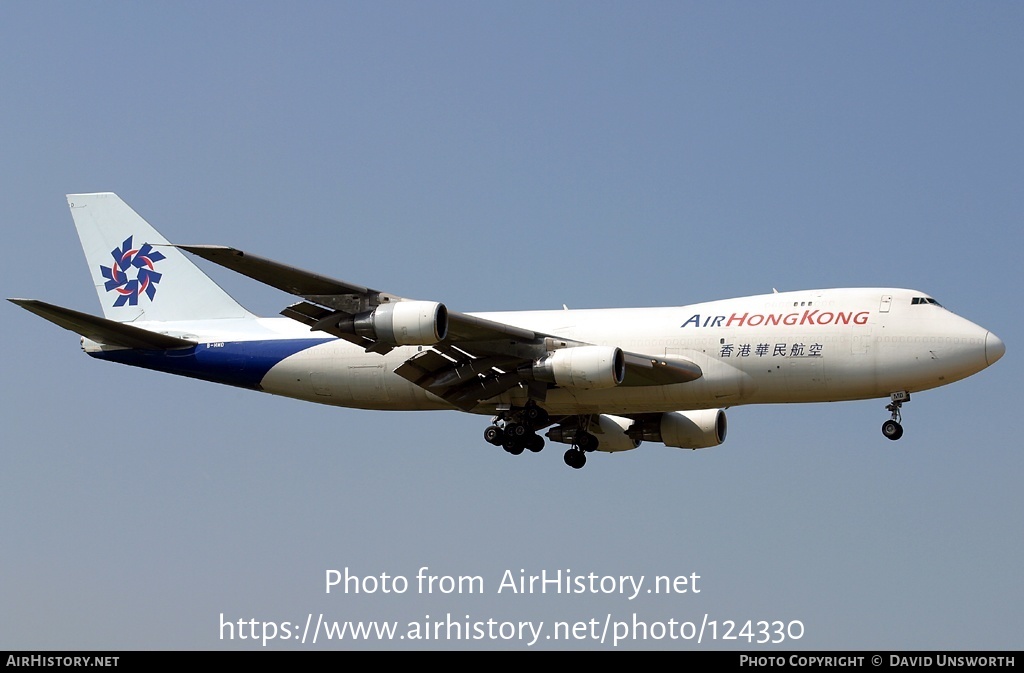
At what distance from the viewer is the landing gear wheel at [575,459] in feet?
161

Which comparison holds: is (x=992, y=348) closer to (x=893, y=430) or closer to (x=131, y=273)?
(x=893, y=430)

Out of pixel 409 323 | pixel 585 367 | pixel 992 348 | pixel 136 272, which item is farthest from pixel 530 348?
pixel 136 272

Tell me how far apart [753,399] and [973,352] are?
245 inches

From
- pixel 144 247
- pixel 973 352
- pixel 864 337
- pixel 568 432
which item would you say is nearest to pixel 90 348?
pixel 144 247

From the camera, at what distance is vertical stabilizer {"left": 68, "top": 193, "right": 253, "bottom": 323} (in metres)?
48.8

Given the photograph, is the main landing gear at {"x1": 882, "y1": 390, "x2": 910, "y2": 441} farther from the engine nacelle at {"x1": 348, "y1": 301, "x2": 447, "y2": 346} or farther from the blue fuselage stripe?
the blue fuselage stripe

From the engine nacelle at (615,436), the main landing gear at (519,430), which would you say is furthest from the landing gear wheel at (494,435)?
the engine nacelle at (615,436)

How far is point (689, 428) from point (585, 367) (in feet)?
30.3

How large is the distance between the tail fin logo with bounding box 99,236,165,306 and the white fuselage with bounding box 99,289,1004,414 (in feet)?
21.8
